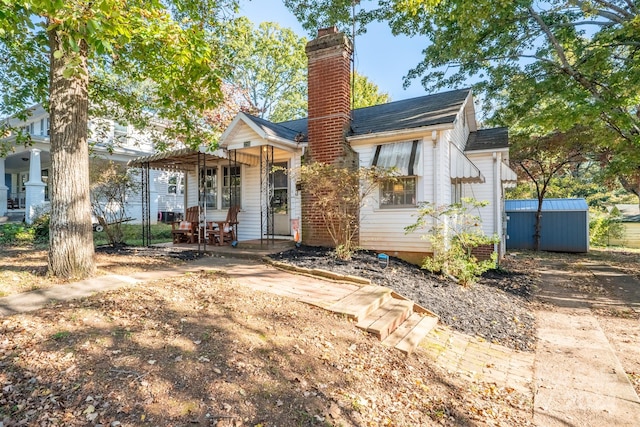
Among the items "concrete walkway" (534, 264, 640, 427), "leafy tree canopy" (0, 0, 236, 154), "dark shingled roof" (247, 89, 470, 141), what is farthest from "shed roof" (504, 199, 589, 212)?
"leafy tree canopy" (0, 0, 236, 154)

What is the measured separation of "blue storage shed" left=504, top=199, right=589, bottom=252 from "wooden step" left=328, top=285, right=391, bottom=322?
45.1ft

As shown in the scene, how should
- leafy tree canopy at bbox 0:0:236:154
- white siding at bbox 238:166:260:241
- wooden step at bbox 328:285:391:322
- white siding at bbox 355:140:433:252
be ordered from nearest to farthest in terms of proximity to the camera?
leafy tree canopy at bbox 0:0:236:154 → wooden step at bbox 328:285:391:322 → white siding at bbox 355:140:433:252 → white siding at bbox 238:166:260:241

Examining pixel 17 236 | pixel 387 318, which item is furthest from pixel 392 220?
pixel 17 236

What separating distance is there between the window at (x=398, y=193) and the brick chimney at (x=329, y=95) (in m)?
1.30

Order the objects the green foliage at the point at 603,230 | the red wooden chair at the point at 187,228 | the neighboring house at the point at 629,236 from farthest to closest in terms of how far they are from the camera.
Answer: the neighboring house at the point at 629,236 → the green foliage at the point at 603,230 → the red wooden chair at the point at 187,228

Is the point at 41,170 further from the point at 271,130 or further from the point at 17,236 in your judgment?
the point at 271,130

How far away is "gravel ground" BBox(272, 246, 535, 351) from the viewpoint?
492 cm

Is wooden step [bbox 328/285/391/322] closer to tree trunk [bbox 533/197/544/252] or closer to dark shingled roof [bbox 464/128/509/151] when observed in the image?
dark shingled roof [bbox 464/128/509/151]

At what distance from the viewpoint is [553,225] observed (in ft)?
49.7

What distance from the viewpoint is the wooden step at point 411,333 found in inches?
150

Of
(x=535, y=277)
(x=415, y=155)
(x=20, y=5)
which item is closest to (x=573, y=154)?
(x=535, y=277)

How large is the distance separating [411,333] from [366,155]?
17.5 feet

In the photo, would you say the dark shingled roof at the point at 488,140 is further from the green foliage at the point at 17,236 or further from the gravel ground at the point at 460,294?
the green foliage at the point at 17,236

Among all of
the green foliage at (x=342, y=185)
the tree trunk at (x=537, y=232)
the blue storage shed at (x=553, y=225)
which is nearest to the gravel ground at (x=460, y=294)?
the green foliage at (x=342, y=185)
